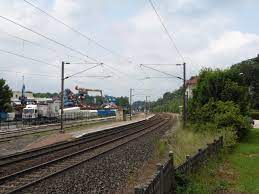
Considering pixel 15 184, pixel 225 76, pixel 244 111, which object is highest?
pixel 225 76

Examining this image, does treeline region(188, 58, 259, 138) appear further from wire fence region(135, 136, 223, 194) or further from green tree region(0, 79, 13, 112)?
green tree region(0, 79, 13, 112)

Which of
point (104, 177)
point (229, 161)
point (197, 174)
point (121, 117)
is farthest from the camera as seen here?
point (121, 117)

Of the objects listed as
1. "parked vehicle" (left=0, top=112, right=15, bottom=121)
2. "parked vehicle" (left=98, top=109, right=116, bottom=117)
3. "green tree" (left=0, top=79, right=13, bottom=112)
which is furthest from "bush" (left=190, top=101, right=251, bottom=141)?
"parked vehicle" (left=98, top=109, right=116, bottom=117)

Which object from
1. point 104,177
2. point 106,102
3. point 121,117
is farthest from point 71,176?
point 106,102

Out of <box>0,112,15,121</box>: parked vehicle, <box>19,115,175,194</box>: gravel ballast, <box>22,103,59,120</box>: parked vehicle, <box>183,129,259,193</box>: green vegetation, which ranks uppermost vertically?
<box>22,103,59,120</box>: parked vehicle

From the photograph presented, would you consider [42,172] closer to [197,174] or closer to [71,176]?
[71,176]

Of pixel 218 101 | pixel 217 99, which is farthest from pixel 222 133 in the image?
pixel 217 99

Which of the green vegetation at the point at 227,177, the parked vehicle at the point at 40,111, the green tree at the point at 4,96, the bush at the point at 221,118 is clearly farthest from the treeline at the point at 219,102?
the green tree at the point at 4,96

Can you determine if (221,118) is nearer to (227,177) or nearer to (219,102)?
(219,102)

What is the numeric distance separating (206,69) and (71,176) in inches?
1104

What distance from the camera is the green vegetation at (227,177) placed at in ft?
44.8

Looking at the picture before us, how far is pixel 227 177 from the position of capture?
650 inches

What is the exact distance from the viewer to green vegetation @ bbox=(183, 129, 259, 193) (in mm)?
13664

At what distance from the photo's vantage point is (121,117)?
94.8 meters
